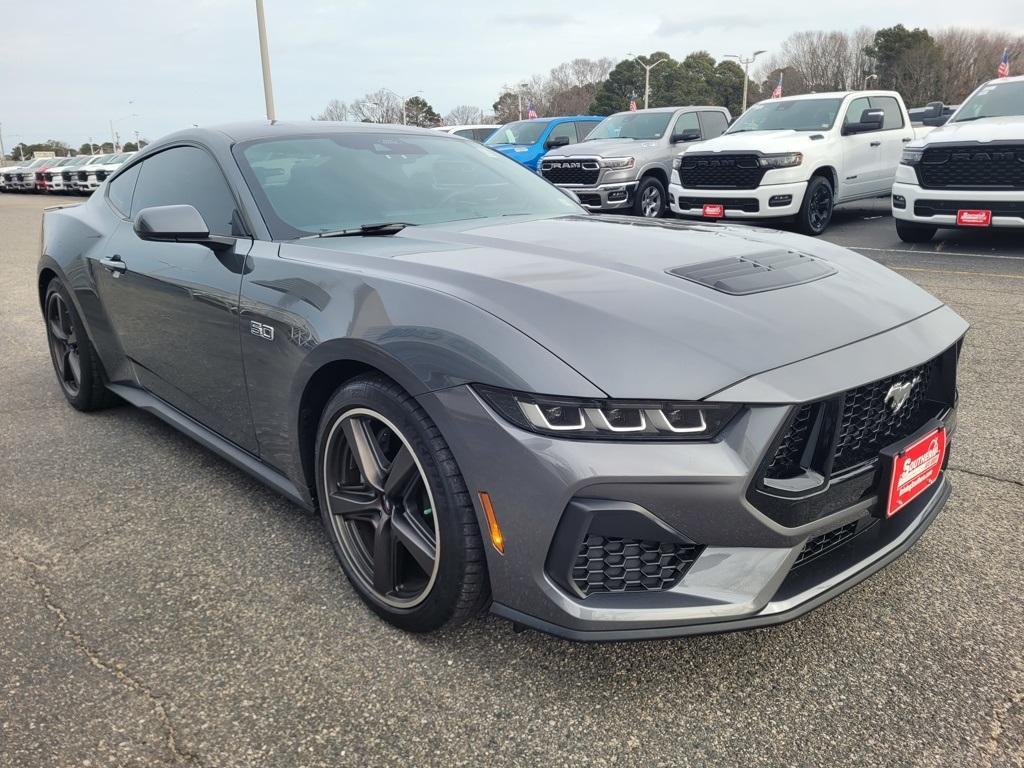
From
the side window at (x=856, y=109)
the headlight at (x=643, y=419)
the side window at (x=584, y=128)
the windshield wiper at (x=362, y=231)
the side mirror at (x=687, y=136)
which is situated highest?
the side window at (x=584, y=128)

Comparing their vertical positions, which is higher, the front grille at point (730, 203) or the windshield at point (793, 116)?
the windshield at point (793, 116)

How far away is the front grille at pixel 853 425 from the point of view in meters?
1.80

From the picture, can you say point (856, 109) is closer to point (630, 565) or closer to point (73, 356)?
point (73, 356)

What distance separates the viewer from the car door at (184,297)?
108 inches

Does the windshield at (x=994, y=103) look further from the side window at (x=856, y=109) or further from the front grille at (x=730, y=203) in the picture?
the front grille at (x=730, y=203)

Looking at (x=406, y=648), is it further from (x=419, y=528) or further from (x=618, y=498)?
(x=618, y=498)

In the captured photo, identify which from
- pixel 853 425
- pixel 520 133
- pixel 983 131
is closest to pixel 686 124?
pixel 520 133

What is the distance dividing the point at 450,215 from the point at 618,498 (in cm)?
163

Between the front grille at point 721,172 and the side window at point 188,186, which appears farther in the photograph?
the front grille at point 721,172

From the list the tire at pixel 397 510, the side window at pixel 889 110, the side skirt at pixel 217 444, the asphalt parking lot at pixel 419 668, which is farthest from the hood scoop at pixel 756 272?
the side window at pixel 889 110

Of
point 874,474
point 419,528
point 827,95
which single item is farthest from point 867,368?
point 827,95

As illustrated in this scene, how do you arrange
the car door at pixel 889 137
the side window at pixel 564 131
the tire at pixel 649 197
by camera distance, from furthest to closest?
the side window at pixel 564 131 < the tire at pixel 649 197 < the car door at pixel 889 137

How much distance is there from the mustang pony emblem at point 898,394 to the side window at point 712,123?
38.0 feet

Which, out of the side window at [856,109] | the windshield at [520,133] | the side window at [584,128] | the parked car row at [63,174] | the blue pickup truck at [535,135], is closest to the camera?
the side window at [856,109]
